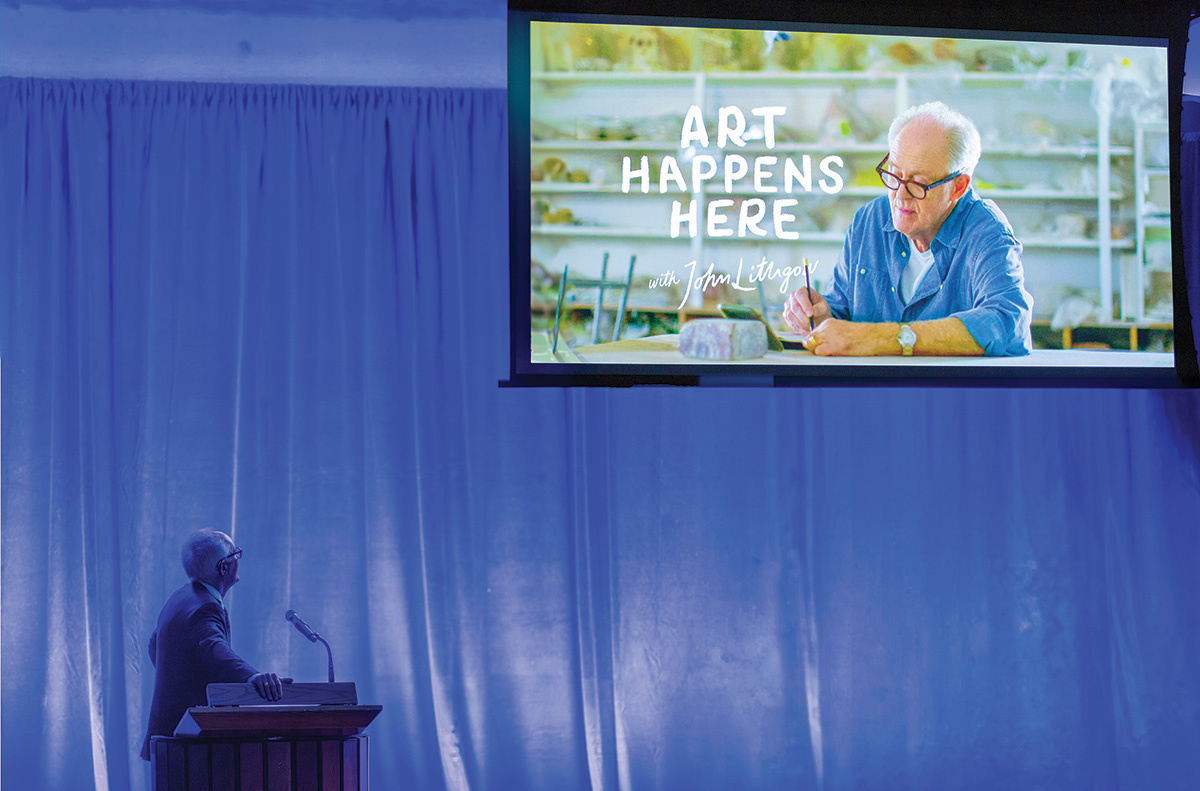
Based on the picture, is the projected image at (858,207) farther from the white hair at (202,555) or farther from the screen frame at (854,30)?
the white hair at (202,555)

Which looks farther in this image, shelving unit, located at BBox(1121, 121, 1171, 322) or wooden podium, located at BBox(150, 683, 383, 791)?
shelving unit, located at BBox(1121, 121, 1171, 322)

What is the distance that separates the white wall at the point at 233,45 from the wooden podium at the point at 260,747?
6.40 feet

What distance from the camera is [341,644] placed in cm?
315

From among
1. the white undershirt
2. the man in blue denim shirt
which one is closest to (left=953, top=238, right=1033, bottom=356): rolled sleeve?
the man in blue denim shirt

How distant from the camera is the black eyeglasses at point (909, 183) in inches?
120

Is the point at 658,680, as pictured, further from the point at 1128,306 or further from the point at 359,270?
the point at 1128,306

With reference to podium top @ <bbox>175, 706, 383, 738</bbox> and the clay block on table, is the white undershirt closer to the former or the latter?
the clay block on table

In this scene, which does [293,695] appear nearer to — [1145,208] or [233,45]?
[233,45]

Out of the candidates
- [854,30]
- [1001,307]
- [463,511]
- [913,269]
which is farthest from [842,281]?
[463,511]

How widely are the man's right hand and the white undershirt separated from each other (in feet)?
0.78

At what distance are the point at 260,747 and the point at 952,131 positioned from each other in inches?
97.4

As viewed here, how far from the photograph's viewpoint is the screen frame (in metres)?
2.92

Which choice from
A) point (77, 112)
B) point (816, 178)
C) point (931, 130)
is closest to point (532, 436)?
point (816, 178)

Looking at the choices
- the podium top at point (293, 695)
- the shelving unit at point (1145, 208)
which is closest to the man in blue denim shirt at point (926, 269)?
the shelving unit at point (1145, 208)
